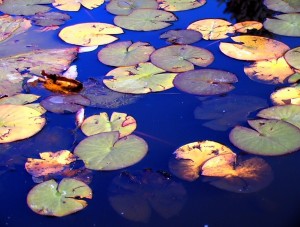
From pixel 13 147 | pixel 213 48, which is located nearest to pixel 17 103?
pixel 13 147

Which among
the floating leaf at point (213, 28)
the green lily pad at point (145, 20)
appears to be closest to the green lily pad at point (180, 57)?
the floating leaf at point (213, 28)

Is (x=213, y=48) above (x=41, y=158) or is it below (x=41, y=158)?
above

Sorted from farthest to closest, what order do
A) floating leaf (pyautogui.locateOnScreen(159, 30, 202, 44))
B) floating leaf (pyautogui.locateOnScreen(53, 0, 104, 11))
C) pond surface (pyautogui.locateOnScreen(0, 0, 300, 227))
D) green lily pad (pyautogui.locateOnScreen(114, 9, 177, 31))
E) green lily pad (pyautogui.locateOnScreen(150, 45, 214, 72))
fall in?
floating leaf (pyautogui.locateOnScreen(53, 0, 104, 11)) < green lily pad (pyautogui.locateOnScreen(114, 9, 177, 31)) < floating leaf (pyautogui.locateOnScreen(159, 30, 202, 44)) < green lily pad (pyautogui.locateOnScreen(150, 45, 214, 72)) < pond surface (pyautogui.locateOnScreen(0, 0, 300, 227))

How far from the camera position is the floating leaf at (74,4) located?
143 inches

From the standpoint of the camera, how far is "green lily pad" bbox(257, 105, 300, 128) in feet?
7.48

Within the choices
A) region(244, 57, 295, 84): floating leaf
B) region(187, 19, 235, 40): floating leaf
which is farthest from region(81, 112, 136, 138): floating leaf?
region(187, 19, 235, 40): floating leaf

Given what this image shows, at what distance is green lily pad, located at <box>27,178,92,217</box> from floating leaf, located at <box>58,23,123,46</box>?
1.30m

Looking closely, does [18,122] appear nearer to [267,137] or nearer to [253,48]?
[267,137]

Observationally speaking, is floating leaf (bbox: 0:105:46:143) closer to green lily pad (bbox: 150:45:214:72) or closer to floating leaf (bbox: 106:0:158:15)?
green lily pad (bbox: 150:45:214:72)

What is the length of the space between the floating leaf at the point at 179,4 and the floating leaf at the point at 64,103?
1.25 meters

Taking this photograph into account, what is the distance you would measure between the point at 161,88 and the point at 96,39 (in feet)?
2.50

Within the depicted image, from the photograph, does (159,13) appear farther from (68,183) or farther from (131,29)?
(68,183)

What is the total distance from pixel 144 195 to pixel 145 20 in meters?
1.68

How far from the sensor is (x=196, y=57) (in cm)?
282
